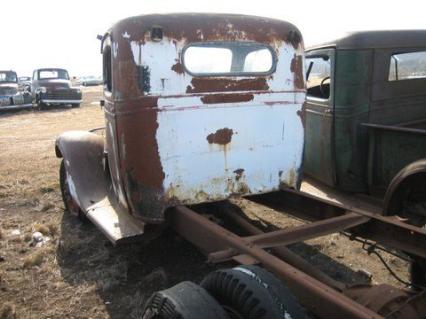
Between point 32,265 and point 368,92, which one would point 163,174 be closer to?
point 32,265

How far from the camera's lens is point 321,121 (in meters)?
5.25

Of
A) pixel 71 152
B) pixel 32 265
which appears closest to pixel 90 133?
pixel 71 152

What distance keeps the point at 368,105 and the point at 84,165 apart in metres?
2.98

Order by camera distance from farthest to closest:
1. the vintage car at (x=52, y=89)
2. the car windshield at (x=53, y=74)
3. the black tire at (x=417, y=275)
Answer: the car windshield at (x=53, y=74)
the vintage car at (x=52, y=89)
the black tire at (x=417, y=275)

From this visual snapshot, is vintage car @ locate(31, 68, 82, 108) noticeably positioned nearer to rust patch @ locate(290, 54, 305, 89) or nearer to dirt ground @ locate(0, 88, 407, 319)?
dirt ground @ locate(0, 88, 407, 319)

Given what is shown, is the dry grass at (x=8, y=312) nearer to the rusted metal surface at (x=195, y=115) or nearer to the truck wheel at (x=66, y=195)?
the rusted metal surface at (x=195, y=115)

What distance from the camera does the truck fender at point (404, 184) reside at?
3781 mm

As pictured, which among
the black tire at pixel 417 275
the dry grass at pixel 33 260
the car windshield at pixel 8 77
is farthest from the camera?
the car windshield at pixel 8 77

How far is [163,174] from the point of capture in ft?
11.7

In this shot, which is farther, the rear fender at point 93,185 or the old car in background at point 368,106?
the old car in background at point 368,106

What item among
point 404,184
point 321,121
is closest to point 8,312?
point 404,184

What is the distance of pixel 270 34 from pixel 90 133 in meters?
2.49

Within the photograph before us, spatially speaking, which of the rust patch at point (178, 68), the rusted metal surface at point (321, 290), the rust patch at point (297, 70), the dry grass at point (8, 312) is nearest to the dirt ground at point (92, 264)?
the dry grass at point (8, 312)

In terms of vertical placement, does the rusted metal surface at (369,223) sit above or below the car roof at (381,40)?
below
